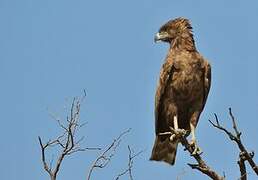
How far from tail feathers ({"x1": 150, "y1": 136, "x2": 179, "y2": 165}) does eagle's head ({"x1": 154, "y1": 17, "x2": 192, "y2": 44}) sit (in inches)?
68.6

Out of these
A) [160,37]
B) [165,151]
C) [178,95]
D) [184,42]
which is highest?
[160,37]

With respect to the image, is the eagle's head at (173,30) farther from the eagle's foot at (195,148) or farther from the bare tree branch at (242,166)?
the bare tree branch at (242,166)

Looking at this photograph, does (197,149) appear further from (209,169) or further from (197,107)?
(197,107)

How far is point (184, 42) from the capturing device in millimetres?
10766

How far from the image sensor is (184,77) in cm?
1024

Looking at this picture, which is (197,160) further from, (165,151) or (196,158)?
(165,151)

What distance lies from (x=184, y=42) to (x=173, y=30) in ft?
1.27

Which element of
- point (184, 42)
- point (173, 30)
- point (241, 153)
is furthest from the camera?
point (173, 30)

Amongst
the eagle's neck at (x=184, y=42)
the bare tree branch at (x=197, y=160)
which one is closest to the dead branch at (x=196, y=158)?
the bare tree branch at (x=197, y=160)

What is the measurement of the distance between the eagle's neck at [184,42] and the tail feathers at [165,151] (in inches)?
57.9

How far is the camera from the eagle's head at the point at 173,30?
11.0 metres

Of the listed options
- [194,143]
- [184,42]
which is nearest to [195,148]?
[194,143]

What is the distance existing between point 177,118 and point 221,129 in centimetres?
319

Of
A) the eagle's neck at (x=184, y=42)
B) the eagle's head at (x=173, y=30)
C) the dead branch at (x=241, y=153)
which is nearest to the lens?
the dead branch at (x=241, y=153)
